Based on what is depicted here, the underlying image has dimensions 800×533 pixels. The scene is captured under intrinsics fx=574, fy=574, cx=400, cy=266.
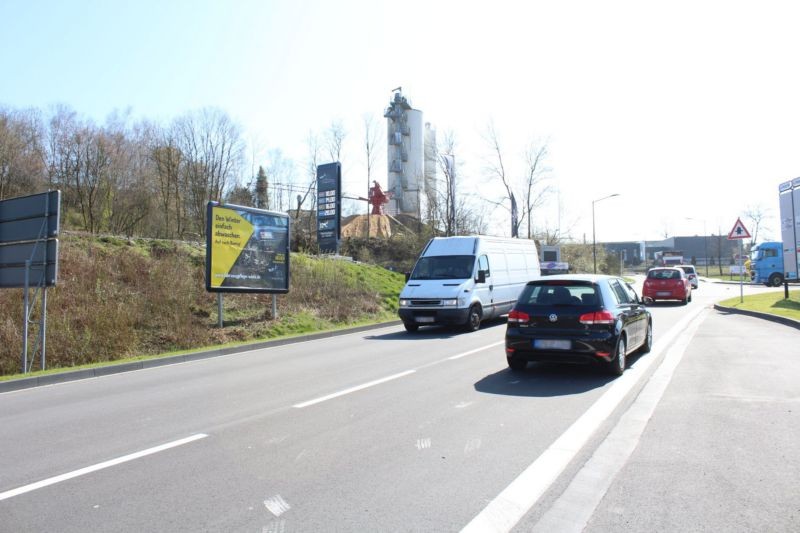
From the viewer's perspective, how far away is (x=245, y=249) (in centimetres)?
1694

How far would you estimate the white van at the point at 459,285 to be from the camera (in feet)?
52.2

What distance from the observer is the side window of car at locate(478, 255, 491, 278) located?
56.4 ft

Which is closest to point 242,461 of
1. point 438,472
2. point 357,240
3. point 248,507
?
point 248,507

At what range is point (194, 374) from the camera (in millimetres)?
10484

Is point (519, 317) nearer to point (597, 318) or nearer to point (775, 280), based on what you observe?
point (597, 318)

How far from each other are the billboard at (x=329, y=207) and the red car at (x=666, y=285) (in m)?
15.2

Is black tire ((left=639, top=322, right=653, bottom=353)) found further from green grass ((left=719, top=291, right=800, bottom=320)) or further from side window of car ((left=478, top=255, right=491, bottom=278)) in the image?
green grass ((left=719, top=291, right=800, bottom=320))

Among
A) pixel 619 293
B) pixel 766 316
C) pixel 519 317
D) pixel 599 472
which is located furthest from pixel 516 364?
pixel 766 316

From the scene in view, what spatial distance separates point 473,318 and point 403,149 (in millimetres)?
60763

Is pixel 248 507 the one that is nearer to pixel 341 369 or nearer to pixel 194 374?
pixel 341 369

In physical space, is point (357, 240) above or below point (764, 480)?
above

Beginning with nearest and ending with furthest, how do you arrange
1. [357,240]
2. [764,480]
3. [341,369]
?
[764,480]
[341,369]
[357,240]

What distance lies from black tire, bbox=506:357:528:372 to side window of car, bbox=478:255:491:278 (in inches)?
305

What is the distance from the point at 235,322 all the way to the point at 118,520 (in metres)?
13.4
